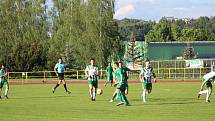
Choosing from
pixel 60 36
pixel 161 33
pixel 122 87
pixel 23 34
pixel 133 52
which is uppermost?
pixel 161 33

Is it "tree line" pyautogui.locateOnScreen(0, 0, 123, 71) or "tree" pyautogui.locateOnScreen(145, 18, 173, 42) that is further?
"tree" pyautogui.locateOnScreen(145, 18, 173, 42)

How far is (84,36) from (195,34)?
309ft

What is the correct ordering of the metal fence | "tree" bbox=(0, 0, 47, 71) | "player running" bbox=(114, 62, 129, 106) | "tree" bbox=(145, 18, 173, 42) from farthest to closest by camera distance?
"tree" bbox=(145, 18, 173, 42), "tree" bbox=(0, 0, 47, 71), the metal fence, "player running" bbox=(114, 62, 129, 106)

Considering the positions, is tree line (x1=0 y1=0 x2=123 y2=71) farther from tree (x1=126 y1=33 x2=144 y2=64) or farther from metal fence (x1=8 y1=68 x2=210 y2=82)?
tree (x1=126 y1=33 x2=144 y2=64)

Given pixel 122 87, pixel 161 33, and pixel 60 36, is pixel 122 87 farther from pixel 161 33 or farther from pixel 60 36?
pixel 161 33

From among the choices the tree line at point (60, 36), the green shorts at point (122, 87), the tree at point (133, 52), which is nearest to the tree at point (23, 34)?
the tree line at point (60, 36)

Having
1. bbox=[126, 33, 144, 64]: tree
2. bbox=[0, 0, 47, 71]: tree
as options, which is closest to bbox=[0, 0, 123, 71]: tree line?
bbox=[0, 0, 47, 71]: tree

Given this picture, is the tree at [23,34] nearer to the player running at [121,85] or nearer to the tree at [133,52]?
the tree at [133,52]

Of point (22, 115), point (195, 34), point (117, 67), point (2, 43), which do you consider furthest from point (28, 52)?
point (195, 34)

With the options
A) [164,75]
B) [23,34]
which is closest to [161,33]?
[23,34]

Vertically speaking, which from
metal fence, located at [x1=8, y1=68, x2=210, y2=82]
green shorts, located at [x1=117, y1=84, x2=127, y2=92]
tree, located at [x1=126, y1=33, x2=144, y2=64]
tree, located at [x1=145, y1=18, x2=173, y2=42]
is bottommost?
metal fence, located at [x1=8, y1=68, x2=210, y2=82]

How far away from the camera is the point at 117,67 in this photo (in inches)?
870

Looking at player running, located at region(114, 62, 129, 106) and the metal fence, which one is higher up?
player running, located at region(114, 62, 129, 106)

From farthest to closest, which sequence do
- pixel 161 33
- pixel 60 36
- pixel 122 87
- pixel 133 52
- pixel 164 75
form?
pixel 161 33 < pixel 133 52 < pixel 60 36 < pixel 164 75 < pixel 122 87
